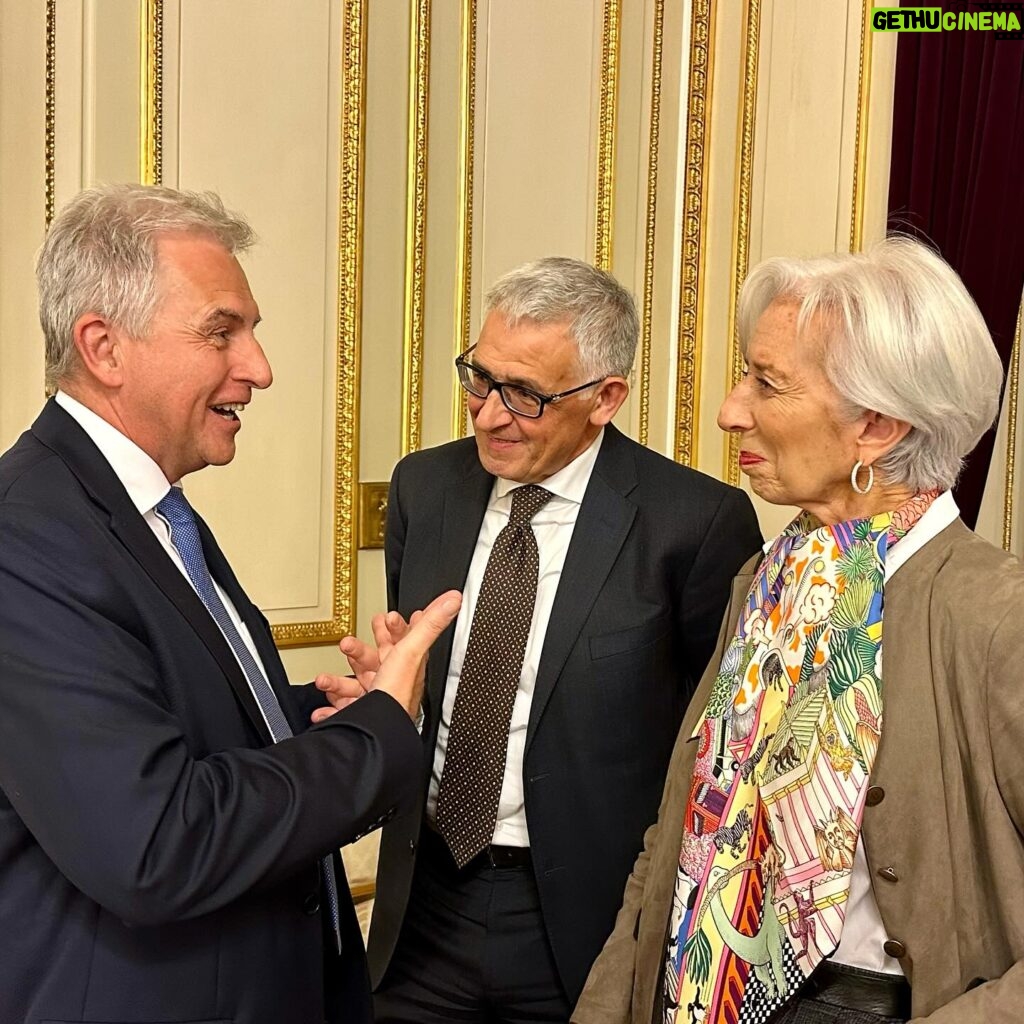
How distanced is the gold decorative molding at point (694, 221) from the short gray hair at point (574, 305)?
7.62 feet

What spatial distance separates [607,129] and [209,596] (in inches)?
121

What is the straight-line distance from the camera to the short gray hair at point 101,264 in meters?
1.68

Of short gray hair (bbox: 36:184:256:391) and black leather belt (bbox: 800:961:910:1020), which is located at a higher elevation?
short gray hair (bbox: 36:184:256:391)

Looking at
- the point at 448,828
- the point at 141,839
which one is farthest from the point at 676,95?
the point at 141,839

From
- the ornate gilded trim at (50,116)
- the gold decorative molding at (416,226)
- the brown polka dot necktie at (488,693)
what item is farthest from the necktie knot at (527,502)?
the gold decorative molding at (416,226)

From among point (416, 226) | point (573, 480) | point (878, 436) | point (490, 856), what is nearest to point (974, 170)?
point (416, 226)

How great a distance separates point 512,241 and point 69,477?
2.76 m

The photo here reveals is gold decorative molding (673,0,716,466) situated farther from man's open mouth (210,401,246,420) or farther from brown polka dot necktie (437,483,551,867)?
man's open mouth (210,401,246,420)

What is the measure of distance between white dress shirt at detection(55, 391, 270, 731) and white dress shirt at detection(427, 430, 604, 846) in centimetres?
65

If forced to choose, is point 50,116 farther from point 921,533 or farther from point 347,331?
point 921,533

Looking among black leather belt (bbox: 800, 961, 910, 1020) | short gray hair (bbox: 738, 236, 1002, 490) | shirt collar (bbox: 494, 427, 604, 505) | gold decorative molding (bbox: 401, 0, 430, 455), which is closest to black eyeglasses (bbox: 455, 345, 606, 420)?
shirt collar (bbox: 494, 427, 604, 505)

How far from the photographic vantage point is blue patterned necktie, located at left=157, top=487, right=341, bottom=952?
1.74 metres

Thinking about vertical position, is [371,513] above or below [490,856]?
above

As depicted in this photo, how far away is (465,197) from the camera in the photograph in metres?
4.02
